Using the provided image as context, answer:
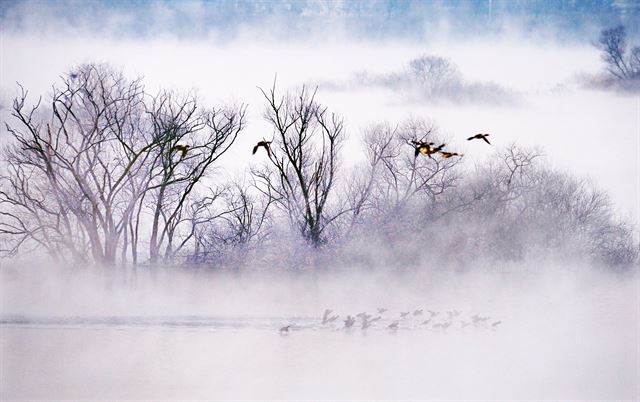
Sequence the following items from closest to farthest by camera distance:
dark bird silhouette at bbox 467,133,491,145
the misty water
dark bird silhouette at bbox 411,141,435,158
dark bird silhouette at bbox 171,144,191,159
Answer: the misty water
dark bird silhouette at bbox 467,133,491,145
dark bird silhouette at bbox 411,141,435,158
dark bird silhouette at bbox 171,144,191,159

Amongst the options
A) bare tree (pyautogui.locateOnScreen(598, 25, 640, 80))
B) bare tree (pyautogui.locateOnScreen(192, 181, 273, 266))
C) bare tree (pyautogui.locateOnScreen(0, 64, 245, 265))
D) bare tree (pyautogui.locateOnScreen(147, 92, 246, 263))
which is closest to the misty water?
bare tree (pyautogui.locateOnScreen(192, 181, 273, 266))

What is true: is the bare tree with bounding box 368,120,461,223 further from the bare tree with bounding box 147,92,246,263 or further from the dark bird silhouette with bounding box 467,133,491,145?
the bare tree with bounding box 147,92,246,263

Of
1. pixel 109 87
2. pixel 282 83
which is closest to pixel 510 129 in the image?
pixel 282 83

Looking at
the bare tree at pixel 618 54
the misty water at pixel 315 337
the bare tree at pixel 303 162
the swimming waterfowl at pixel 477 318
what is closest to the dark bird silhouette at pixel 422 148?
the bare tree at pixel 303 162

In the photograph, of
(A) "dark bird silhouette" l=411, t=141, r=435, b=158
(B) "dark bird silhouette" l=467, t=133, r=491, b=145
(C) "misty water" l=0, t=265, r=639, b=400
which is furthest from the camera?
(A) "dark bird silhouette" l=411, t=141, r=435, b=158

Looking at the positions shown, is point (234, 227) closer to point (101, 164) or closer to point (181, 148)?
point (181, 148)

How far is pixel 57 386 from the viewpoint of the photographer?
18.7 feet

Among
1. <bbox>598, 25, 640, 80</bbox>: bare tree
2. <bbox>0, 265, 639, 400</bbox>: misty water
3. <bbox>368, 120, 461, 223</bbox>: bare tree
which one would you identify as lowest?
<bbox>0, 265, 639, 400</bbox>: misty water

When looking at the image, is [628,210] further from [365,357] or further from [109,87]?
[109,87]

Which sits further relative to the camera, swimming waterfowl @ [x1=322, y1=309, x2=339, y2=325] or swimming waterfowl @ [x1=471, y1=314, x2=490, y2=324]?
swimming waterfowl @ [x1=471, y1=314, x2=490, y2=324]

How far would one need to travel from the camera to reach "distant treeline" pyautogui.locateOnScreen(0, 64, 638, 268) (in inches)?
248

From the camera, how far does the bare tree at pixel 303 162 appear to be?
21.0ft

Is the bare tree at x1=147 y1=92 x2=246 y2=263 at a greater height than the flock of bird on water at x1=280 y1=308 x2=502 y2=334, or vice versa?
the bare tree at x1=147 y1=92 x2=246 y2=263

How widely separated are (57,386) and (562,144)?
3.48m
